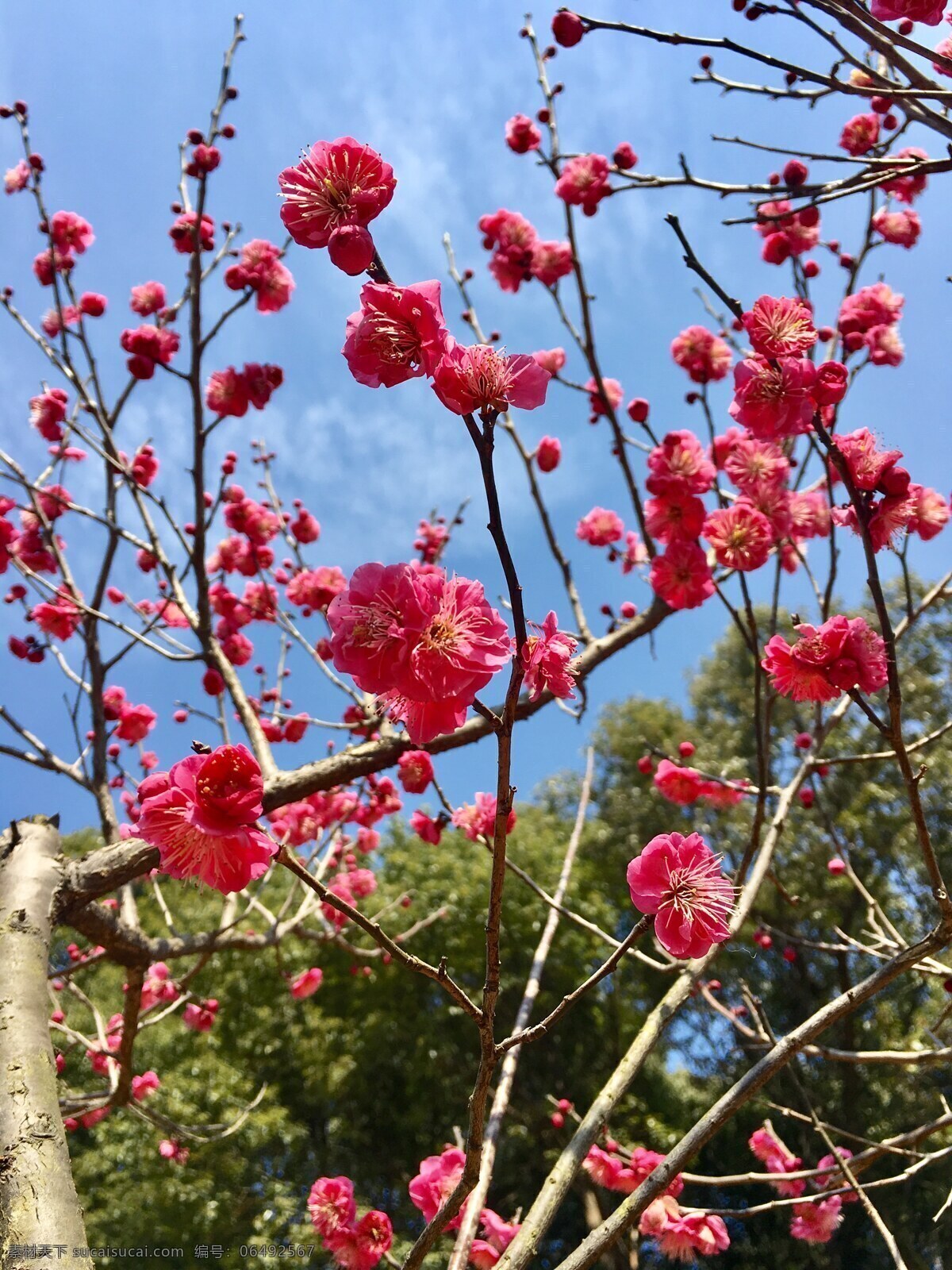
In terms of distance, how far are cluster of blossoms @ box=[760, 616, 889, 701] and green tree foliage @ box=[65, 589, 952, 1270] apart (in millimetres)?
7049

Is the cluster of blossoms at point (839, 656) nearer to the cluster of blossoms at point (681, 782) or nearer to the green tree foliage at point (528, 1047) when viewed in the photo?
the cluster of blossoms at point (681, 782)

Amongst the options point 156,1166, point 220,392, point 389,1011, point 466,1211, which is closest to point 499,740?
point 466,1211

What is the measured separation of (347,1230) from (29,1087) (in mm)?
1319

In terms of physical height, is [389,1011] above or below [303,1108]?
above

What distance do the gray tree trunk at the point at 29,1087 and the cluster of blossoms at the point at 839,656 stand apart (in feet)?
4.45

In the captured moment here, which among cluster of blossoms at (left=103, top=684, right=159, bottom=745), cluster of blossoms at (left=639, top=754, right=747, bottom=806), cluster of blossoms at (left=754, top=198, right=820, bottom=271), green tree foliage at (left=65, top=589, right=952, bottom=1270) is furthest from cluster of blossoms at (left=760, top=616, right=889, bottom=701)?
green tree foliage at (left=65, top=589, right=952, bottom=1270)

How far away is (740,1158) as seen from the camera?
8680 millimetres

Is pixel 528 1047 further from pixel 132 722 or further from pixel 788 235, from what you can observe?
pixel 788 235

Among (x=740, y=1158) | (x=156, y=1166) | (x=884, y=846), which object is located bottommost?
(x=740, y=1158)

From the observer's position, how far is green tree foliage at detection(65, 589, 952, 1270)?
773cm

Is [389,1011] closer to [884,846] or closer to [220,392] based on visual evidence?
[884,846]

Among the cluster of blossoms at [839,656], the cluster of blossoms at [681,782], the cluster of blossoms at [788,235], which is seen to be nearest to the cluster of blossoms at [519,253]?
the cluster of blossoms at [788,235]

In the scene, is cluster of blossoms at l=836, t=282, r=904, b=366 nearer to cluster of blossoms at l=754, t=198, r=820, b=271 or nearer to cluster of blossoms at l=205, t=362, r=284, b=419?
cluster of blossoms at l=754, t=198, r=820, b=271

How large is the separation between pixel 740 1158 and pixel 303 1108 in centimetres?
474
